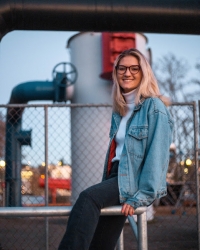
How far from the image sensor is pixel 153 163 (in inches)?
71.8

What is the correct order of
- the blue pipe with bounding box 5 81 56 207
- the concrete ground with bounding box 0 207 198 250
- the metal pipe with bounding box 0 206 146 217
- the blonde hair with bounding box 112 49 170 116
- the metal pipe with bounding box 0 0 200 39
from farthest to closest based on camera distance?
1. the blue pipe with bounding box 5 81 56 207
2. the concrete ground with bounding box 0 207 198 250
3. the metal pipe with bounding box 0 0 200 39
4. the blonde hair with bounding box 112 49 170 116
5. the metal pipe with bounding box 0 206 146 217

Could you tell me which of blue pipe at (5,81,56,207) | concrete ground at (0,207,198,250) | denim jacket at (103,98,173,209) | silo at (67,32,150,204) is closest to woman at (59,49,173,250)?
denim jacket at (103,98,173,209)

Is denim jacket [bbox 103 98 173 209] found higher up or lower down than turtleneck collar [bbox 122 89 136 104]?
lower down

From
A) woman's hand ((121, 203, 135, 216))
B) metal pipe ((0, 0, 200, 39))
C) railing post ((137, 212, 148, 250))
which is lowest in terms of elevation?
railing post ((137, 212, 148, 250))

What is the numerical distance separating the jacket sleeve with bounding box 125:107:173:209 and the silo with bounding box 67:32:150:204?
5.84 metres

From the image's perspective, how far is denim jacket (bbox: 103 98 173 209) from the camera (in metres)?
1.81

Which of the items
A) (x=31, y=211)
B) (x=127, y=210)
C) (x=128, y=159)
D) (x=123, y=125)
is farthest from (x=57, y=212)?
(x=123, y=125)

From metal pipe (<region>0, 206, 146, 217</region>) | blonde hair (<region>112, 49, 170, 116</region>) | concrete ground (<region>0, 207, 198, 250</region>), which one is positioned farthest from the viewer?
concrete ground (<region>0, 207, 198, 250</region>)

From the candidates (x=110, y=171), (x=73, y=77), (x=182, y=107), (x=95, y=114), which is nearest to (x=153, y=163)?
(x=110, y=171)

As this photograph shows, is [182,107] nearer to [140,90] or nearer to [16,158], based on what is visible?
[140,90]

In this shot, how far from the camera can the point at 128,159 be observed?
6.23 feet

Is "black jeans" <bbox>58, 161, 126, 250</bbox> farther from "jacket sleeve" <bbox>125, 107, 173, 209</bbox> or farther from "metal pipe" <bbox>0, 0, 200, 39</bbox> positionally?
"metal pipe" <bbox>0, 0, 200, 39</bbox>

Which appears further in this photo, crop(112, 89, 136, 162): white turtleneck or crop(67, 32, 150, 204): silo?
crop(67, 32, 150, 204): silo

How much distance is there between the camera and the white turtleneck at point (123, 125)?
2.06 m
